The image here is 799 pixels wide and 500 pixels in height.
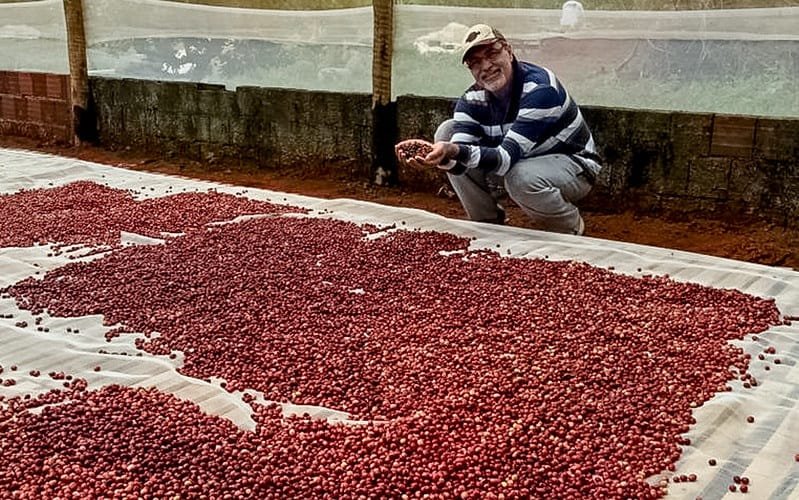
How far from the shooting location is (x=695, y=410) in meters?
1.87

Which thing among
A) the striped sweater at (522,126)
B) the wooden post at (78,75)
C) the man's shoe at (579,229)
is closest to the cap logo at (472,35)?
the striped sweater at (522,126)

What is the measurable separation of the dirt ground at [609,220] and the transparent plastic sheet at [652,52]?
0.55 meters

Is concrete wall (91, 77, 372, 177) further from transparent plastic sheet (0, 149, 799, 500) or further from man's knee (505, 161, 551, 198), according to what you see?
man's knee (505, 161, 551, 198)

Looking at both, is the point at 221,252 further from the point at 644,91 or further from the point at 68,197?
the point at 644,91

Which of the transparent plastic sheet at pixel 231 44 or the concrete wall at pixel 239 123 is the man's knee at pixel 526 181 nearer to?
the concrete wall at pixel 239 123

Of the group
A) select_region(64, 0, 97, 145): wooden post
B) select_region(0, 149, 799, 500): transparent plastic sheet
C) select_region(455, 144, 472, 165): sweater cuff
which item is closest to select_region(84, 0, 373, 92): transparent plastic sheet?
select_region(64, 0, 97, 145): wooden post

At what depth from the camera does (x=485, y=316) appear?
2451 millimetres

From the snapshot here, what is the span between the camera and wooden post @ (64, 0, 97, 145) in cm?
587

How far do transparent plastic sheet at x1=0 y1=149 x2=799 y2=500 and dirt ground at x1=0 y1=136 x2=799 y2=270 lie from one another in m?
0.59

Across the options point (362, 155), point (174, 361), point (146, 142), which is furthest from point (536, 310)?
point (146, 142)

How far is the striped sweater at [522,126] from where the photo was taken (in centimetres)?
325

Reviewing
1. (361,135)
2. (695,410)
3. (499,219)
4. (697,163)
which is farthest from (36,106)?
(695,410)

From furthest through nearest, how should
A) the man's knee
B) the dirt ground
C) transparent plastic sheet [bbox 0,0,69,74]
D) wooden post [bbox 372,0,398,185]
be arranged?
transparent plastic sheet [bbox 0,0,69,74] → wooden post [bbox 372,0,398,185] → the dirt ground → the man's knee

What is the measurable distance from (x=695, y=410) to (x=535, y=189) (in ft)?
5.29
